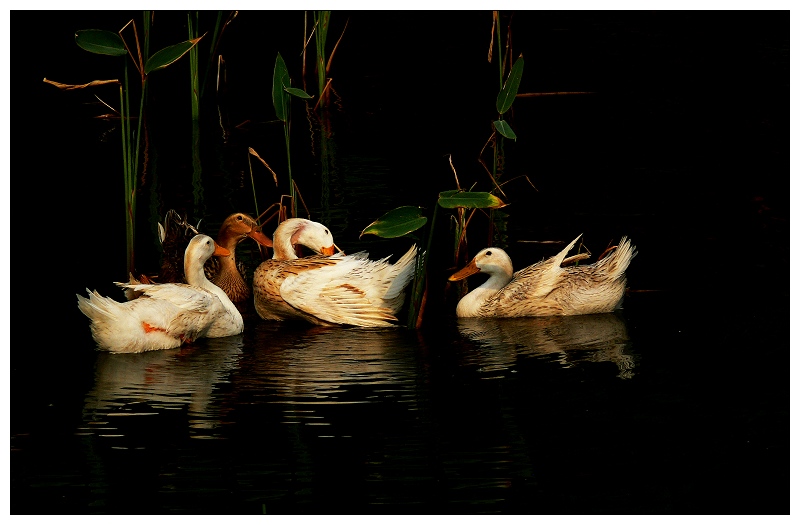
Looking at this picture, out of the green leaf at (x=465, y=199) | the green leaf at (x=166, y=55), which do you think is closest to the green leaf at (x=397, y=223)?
the green leaf at (x=465, y=199)

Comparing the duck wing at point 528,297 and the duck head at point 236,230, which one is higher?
the duck head at point 236,230

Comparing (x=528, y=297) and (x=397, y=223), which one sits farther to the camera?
(x=528, y=297)

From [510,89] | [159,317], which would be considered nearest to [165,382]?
[159,317]

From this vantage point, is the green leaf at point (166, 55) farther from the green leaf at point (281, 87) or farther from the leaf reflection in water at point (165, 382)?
the leaf reflection in water at point (165, 382)

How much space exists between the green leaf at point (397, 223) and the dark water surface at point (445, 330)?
2.08ft

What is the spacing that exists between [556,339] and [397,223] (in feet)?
3.77

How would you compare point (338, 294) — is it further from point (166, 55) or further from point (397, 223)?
point (166, 55)

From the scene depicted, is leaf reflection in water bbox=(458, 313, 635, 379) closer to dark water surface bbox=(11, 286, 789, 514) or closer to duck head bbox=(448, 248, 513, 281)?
dark water surface bbox=(11, 286, 789, 514)

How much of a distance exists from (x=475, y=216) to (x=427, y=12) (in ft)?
28.6

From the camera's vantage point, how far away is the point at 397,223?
8.88 m

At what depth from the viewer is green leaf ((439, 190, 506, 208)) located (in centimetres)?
887

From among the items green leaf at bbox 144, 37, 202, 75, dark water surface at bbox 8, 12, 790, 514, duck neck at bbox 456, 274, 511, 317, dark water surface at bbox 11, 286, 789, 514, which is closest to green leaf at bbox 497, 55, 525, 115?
duck neck at bbox 456, 274, 511, 317

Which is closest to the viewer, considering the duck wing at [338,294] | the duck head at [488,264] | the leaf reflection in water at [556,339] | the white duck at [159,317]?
the leaf reflection in water at [556,339]

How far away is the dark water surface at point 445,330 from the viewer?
6715 mm
